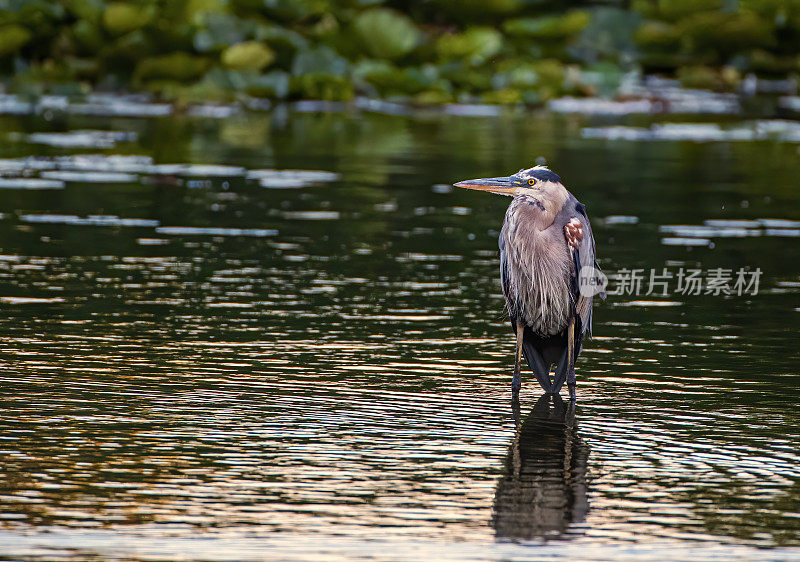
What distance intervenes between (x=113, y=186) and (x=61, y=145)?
4921 millimetres

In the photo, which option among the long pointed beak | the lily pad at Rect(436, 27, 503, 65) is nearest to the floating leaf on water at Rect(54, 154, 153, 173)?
the long pointed beak

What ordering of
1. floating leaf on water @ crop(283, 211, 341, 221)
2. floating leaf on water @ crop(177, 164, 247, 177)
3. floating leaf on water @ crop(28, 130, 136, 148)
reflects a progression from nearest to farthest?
1. floating leaf on water @ crop(283, 211, 341, 221)
2. floating leaf on water @ crop(177, 164, 247, 177)
3. floating leaf on water @ crop(28, 130, 136, 148)

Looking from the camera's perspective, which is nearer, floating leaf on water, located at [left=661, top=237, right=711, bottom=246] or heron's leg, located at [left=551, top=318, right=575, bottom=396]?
heron's leg, located at [left=551, top=318, right=575, bottom=396]

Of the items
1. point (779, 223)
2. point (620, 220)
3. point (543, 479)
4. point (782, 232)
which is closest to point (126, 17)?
point (620, 220)

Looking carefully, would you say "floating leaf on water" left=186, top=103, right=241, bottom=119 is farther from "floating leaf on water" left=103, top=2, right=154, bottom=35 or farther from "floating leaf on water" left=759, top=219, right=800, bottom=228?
"floating leaf on water" left=759, top=219, right=800, bottom=228

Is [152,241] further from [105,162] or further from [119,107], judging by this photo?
[119,107]

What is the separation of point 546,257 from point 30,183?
1020cm

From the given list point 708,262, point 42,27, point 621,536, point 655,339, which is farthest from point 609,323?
point 42,27

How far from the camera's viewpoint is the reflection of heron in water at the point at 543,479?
6203 mm

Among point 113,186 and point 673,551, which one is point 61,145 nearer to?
point 113,186

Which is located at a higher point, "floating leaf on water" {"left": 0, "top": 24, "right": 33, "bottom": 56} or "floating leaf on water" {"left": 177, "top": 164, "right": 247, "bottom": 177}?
"floating leaf on water" {"left": 0, "top": 24, "right": 33, "bottom": 56}

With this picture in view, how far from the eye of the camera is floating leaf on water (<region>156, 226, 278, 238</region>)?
46.5 feet

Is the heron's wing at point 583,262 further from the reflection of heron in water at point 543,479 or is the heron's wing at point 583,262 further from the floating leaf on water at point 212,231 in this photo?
the floating leaf on water at point 212,231

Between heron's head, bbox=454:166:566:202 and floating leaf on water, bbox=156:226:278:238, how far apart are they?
5.97 metres
